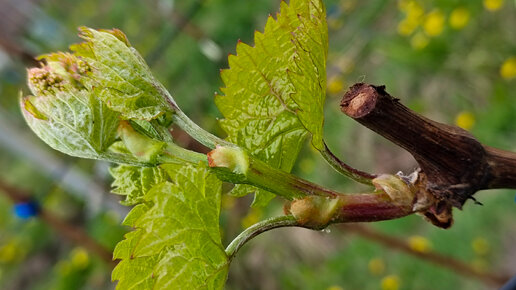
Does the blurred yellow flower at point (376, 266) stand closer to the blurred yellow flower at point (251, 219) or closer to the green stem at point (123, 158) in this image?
the blurred yellow flower at point (251, 219)

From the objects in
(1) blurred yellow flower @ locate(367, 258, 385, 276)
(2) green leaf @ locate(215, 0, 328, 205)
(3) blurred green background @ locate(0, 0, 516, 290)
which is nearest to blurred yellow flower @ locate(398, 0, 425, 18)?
(3) blurred green background @ locate(0, 0, 516, 290)

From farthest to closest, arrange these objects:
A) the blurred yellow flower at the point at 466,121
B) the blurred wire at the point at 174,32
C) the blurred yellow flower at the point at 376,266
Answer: the blurred wire at the point at 174,32 → the blurred yellow flower at the point at 376,266 → the blurred yellow flower at the point at 466,121

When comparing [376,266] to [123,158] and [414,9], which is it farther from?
[123,158]

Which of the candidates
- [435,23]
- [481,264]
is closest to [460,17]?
[435,23]

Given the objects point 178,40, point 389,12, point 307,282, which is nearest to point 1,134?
point 178,40

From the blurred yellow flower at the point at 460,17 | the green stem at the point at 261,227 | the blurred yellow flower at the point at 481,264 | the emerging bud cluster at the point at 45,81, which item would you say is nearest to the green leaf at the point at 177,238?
the green stem at the point at 261,227
